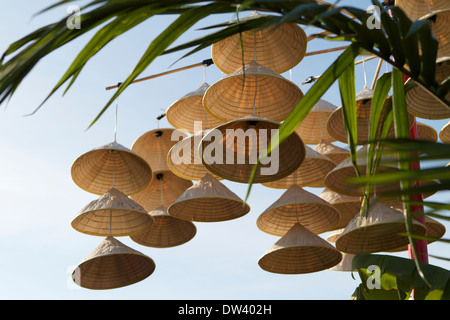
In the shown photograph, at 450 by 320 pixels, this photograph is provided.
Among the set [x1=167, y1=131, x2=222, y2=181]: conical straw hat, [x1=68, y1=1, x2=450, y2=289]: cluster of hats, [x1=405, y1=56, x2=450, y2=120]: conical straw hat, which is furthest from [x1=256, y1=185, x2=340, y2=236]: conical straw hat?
[x1=405, y1=56, x2=450, y2=120]: conical straw hat

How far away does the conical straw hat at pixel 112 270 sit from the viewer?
181 inches

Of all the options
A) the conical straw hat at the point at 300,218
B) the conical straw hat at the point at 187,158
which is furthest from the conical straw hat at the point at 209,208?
the conical straw hat at the point at 300,218

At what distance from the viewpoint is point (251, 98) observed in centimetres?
390

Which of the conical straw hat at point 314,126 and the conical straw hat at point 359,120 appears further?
the conical straw hat at point 314,126

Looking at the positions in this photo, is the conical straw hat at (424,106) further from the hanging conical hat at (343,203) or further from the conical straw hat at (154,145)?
the conical straw hat at (154,145)

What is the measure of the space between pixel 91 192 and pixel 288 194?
1583 millimetres

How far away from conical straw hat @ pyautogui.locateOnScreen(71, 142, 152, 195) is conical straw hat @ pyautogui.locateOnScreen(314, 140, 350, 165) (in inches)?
55.3

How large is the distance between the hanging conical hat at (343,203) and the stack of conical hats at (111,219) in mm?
1434

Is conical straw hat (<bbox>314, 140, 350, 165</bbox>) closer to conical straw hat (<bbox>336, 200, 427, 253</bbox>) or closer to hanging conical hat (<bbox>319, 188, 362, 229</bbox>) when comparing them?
hanging conical hat (<bbox>319, 188, 362, 229</bbox>)

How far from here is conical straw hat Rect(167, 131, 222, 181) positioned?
4.27 metres
